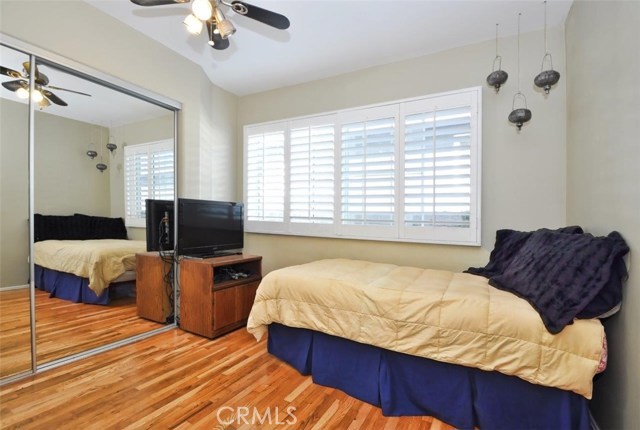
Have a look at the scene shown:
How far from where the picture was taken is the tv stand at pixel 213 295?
2.54 metres

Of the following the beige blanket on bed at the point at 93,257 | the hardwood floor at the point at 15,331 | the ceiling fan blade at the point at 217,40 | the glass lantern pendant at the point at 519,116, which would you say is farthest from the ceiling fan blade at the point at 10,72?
the glass lantern pendant at the point at 519,116

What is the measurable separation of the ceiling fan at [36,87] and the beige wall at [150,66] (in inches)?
8.2

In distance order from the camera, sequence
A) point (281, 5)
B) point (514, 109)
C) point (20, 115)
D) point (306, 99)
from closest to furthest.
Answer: point (20, 115), point (281, 5), point (514, 109), point (306, 99)

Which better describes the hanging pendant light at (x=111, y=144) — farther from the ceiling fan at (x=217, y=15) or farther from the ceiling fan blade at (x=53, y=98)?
the ceiling fan at (x=217, y=15)

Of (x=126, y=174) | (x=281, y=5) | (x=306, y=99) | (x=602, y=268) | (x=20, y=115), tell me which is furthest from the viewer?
(x=306, y=99)

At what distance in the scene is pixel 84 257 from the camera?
2.42m

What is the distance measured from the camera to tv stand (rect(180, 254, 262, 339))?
8.34 feet

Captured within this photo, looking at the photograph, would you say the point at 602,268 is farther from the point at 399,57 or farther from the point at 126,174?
the point at 126,174

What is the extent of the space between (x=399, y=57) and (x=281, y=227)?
86.0 inches

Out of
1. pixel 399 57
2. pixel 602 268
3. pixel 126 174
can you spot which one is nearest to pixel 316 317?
pixel 602 268

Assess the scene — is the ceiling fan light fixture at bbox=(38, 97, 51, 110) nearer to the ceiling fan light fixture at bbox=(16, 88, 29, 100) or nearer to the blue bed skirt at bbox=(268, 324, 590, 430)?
the ceiling fan light fixture at bbox=(16, 88, 29, 100)

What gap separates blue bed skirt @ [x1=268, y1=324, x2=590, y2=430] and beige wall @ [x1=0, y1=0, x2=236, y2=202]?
85.1 inches

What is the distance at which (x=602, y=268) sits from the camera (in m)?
1.31

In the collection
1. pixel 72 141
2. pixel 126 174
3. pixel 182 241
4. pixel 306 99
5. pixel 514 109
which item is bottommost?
pixel 182 241
